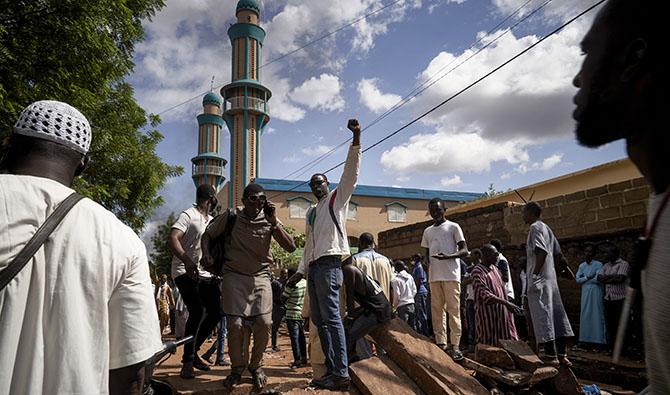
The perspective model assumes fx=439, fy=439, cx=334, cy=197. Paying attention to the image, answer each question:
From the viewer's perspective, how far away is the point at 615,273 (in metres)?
7.40

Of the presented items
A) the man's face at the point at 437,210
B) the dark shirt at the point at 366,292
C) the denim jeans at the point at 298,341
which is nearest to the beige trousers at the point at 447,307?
the man's face at the point at 437,210

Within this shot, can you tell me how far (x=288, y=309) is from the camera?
272 inches

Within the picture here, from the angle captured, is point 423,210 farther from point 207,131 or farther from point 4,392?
point 4,392

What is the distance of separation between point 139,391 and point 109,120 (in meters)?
8.77

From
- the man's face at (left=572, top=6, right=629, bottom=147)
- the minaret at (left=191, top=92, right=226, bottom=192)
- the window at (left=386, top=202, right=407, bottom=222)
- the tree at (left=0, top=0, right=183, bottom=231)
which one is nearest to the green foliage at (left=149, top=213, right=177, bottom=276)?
the minaret at (left=191, top=92, right=226, bottom=192)

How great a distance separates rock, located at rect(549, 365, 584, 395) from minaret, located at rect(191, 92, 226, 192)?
35153 millimetres

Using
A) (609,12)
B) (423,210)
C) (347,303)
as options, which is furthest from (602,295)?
(423,210)

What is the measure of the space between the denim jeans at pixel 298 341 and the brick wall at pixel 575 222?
15.2 feet

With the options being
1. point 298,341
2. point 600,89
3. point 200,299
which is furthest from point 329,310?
point 600,89

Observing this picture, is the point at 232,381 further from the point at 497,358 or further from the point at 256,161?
the point at 256,161

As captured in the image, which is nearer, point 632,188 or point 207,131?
point 632,188

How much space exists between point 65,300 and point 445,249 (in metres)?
4.80

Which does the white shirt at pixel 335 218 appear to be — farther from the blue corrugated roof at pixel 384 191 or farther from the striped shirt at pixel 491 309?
the blue corrugated roof at pixel 384 191

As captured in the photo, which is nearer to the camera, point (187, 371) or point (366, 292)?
point (187, 371)
